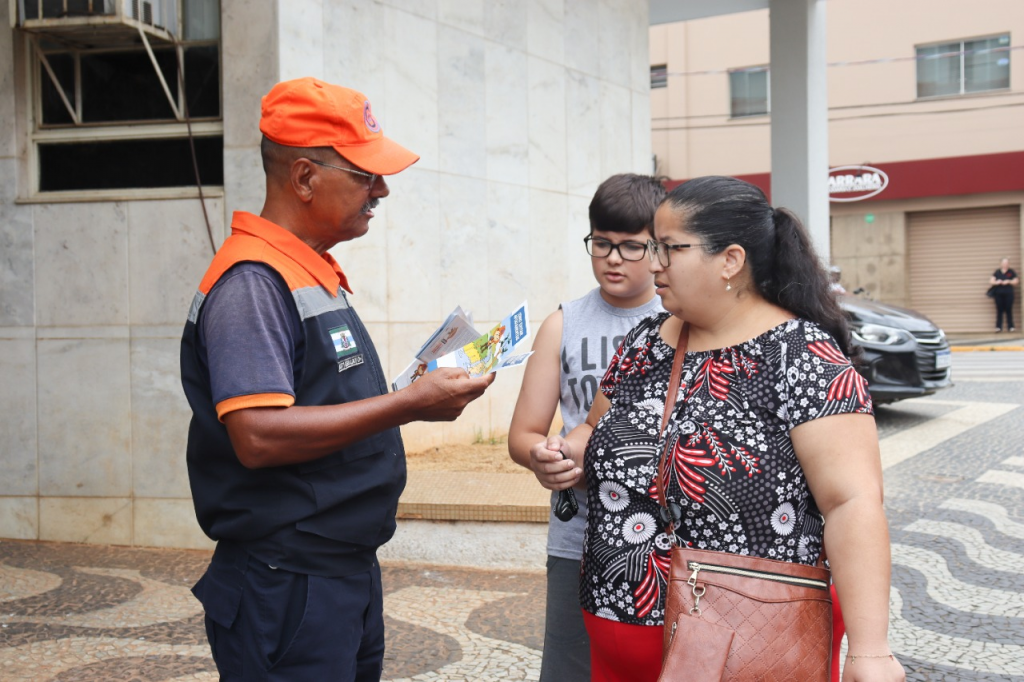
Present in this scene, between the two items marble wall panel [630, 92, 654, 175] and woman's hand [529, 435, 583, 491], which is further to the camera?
marble wall panel [630, 92, 654, 175]

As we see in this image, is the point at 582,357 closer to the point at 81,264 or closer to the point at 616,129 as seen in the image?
the point at 81,264

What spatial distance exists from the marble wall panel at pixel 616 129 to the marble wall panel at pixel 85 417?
478 cm

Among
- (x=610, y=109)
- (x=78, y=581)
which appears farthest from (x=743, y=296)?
(x=610, y=109)

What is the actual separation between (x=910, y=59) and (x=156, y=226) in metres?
22.7

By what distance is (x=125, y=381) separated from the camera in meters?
6.12

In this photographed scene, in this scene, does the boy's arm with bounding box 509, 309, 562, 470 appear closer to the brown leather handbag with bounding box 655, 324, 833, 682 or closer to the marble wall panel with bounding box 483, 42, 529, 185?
the brown leather handbag with bounding box 655, 324, 833, 682

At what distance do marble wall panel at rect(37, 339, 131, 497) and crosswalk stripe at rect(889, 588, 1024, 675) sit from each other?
457 centimetres

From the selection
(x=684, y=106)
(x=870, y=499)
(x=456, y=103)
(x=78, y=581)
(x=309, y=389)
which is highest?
(x=684, y=106)

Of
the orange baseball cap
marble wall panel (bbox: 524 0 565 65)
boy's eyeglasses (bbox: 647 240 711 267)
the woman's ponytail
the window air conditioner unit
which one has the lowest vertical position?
the woman's ponytail

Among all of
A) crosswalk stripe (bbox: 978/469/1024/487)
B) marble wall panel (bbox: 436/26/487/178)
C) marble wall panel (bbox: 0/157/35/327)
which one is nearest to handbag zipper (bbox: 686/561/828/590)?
marble wall panel (bbox: 0/157/35/327)

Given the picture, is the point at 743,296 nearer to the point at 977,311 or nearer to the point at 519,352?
the point at 519,352

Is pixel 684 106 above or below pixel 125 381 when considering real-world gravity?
above

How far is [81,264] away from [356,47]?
90.8 inches

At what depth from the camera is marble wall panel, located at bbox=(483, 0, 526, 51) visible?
7.74 metres
